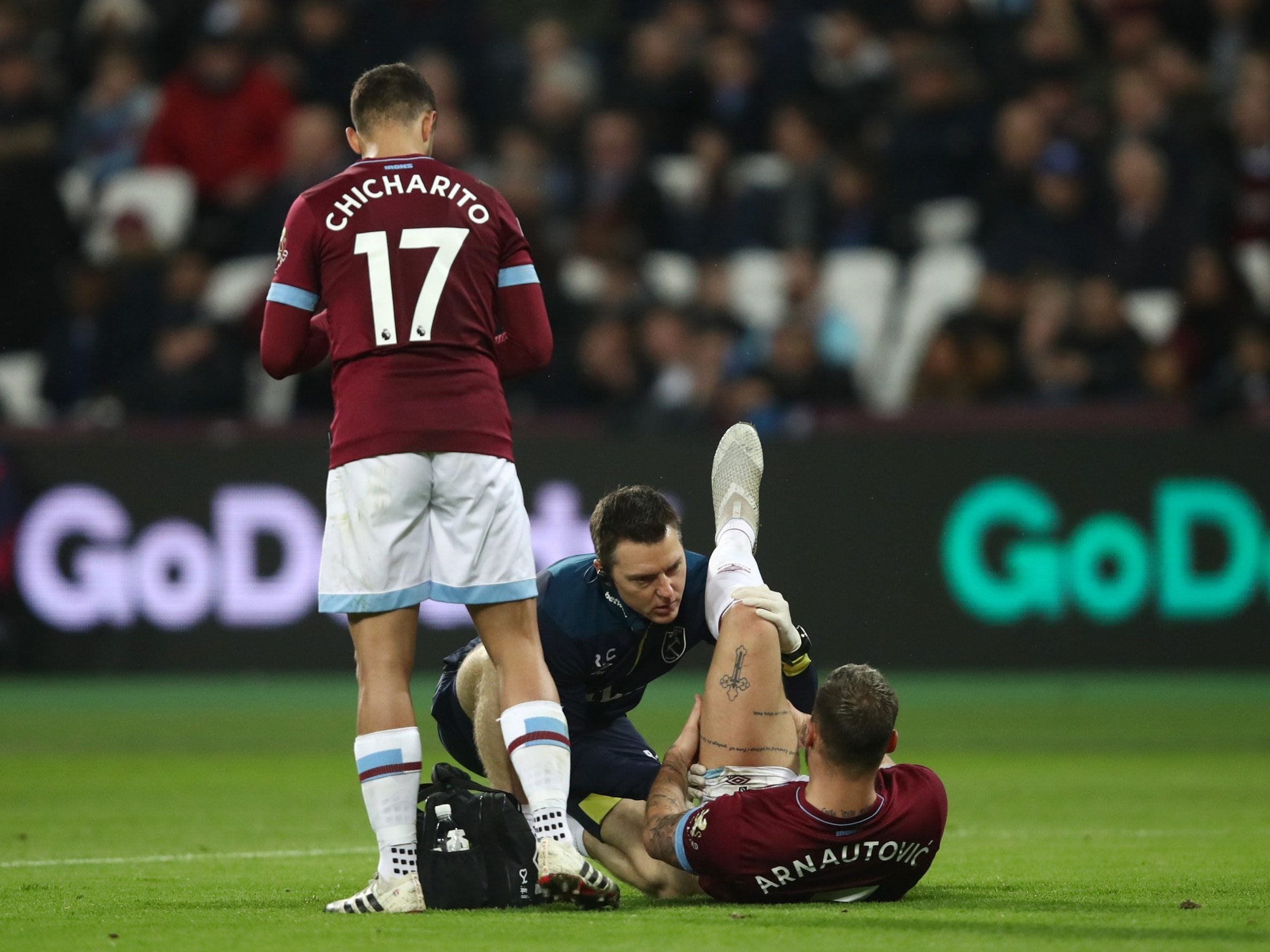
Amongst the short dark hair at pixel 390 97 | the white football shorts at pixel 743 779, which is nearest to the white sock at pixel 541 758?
the white football shorts at pixel 743 779

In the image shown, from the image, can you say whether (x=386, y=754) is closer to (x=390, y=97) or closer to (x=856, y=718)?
(x=856, y=718)

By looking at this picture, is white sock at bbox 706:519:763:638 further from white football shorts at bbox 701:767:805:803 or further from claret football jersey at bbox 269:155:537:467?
claret football jersey at bbox 269:155:537:467

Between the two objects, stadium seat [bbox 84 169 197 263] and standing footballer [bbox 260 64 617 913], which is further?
stadium seat [bbox 84 169 197 263]

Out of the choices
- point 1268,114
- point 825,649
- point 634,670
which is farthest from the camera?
point 1268,114

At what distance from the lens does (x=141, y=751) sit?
35.9 ft

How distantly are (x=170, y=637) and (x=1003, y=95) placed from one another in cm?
774

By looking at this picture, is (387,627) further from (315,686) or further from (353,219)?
(315,686)

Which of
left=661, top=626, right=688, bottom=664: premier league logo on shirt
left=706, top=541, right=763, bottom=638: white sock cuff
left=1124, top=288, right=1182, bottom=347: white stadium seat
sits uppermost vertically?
left=1124, top=288, right=1182, bottom=347: white stadium seat

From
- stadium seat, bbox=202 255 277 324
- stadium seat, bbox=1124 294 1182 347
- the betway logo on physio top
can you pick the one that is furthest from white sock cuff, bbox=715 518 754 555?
stadium seat, bbox=202 255 277 324

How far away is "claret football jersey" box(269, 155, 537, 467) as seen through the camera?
222 inches

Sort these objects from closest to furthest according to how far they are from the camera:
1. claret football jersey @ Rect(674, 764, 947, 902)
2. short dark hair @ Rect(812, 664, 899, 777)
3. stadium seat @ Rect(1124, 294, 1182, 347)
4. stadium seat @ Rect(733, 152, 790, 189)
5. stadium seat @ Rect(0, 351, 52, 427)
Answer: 1. short dark hair @ Rect(812, 664, 899, 777)
2. claret football jersey @ Rect(674, 764, 947, 902)
3. stadium seat @ Rect(1124, 294, 1182, 347)
4. stadium seat @ Rect(0, 351, 52, 427)
5. stadium seat @ Rect(733, 152, 790, 189)

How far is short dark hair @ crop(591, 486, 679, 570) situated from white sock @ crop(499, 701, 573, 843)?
0.59 m

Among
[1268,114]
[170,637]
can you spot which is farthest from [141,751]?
[1268,114]

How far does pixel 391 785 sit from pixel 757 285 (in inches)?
399
